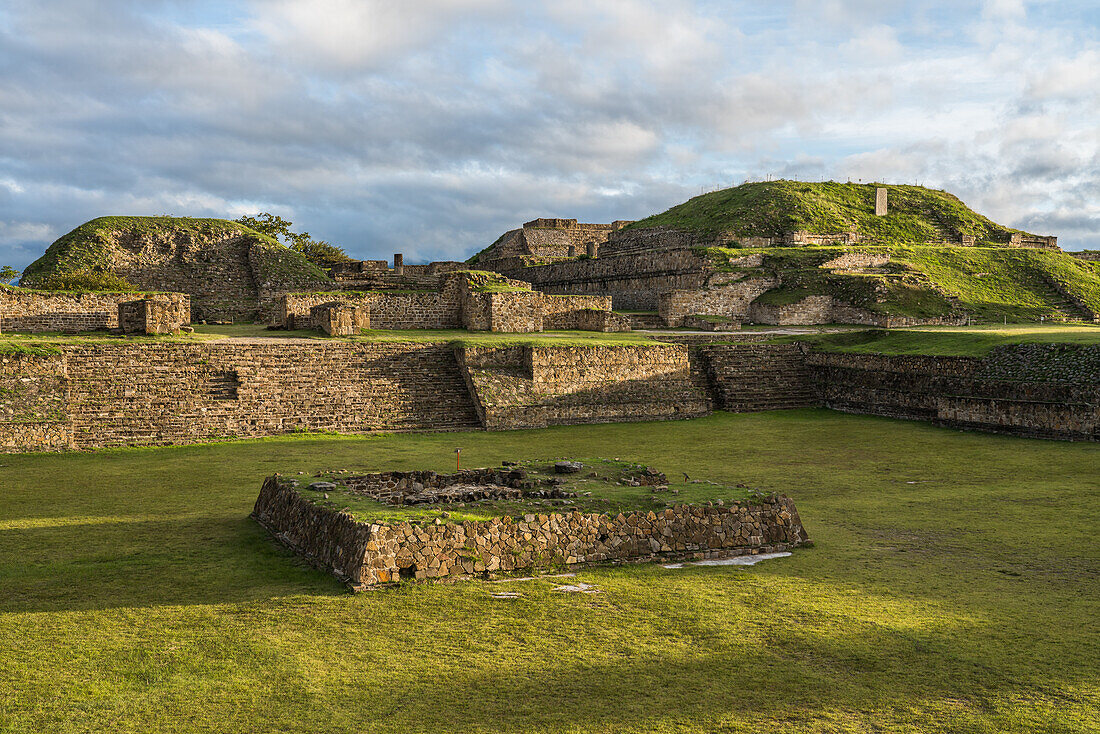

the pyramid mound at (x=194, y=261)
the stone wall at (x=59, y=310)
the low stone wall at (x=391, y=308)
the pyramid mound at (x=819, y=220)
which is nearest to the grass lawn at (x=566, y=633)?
the stone wall at (x=59, y=310)

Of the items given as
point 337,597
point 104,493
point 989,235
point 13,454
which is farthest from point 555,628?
point 989,235

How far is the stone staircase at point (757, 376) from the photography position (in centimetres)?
2214

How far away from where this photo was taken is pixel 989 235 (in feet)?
136

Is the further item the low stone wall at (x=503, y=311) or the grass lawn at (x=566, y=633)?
the low stone wall at (x=503, y=311)

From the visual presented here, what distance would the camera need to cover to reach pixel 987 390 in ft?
60.5

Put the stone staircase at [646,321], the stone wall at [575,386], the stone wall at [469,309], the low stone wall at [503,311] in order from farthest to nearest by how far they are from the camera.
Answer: the stone staircase at [646,321]
the low stone wall at [503,311]
the stone wall at [469,309]
the stone wall at [575,386]

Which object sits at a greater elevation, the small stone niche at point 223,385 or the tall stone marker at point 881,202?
the tall stone marker at point 881,202

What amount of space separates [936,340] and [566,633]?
1794cm

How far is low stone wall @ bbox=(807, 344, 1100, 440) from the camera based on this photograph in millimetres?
16859

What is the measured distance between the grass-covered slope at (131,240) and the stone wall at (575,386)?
13090 mm

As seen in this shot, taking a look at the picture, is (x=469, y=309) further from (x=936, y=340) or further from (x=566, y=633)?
(x=566, y=633)

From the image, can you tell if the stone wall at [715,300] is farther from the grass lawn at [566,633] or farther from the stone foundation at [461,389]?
the grass lawn at [566,633]

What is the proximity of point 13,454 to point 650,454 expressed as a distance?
10.8 m

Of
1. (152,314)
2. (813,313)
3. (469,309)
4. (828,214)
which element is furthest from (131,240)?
(828,214)
